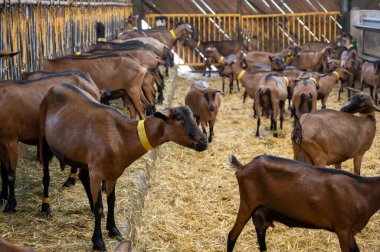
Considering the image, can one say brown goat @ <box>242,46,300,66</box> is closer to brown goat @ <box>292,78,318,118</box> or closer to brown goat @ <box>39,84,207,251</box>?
brown goat @ <box>292,78,318,118</box>

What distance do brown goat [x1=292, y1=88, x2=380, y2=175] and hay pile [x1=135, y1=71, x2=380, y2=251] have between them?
87 centimetres

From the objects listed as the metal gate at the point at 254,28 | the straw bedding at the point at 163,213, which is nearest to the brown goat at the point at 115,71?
the straw bedding at the point at 163,213

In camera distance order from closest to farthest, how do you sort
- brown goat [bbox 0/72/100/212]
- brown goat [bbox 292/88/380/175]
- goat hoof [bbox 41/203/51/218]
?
goat hoof [bbox 41/203/51/218], brown goat [bbox 0/72/100/212], brown goat [bbox 292/88/380/175]

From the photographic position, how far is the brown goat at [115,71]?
836cm

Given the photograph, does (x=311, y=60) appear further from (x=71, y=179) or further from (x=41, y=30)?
(x=71, y=179)

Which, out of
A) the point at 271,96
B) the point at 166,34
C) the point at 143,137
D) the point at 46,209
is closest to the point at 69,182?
the point at 46,209

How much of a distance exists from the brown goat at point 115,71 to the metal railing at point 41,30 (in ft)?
1.87

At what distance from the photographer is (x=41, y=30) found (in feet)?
28.1

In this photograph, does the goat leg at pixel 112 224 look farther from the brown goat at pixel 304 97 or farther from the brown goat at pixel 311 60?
the brown goat at pixel 311 60

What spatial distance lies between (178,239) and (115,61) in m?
3.54

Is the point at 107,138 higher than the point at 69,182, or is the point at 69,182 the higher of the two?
the point at 107,138

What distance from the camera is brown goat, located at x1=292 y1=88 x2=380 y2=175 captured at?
263 inches

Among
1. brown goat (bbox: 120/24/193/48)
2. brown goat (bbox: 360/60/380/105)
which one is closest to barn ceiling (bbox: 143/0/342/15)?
brown goat (bbox: 120/24/193/48)

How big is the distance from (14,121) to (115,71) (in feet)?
9.87
